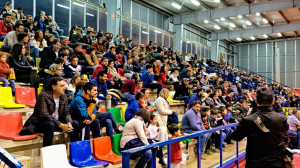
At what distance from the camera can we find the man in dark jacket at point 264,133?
2.21 m

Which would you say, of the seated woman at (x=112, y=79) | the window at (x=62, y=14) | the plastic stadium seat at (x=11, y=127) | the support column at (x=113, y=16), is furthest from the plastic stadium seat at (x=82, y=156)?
the support column at (x=113, y=16)

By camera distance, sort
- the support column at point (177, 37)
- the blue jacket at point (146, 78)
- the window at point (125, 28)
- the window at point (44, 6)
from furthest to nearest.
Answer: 1. the support column at point (177, 37)
2. the window at point (125, 28)
3. the window at point (44, 6)
4. the blue jacket at point (146, 78)

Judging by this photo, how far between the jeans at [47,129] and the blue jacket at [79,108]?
483 mm

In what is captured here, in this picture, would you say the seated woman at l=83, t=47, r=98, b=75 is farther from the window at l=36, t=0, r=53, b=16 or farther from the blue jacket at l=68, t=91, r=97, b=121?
the window at l=36, t=0, r=53, b=16

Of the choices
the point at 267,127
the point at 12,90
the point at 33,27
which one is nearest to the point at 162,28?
the point at 33,27

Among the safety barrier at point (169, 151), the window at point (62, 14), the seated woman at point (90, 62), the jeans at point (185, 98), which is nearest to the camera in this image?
the safety barrier at point (169, 151)

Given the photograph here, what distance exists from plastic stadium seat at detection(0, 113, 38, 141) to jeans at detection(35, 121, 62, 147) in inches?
5.7

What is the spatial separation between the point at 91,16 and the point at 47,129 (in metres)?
10.9

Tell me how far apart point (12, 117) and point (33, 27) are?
5.59m

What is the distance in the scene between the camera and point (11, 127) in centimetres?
382

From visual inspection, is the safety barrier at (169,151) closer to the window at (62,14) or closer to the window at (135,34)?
the window at (62,14)

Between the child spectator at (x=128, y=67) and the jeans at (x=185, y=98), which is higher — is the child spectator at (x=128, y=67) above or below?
above

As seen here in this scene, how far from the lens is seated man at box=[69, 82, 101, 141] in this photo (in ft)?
13.2

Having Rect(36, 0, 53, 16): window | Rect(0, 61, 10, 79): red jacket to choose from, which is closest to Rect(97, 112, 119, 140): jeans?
Rect(0, 61, 10, 79): red jacket
